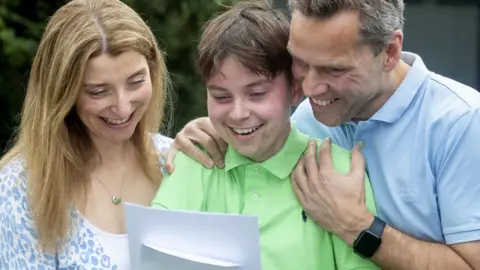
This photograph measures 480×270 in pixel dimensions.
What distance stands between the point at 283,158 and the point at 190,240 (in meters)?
0.40

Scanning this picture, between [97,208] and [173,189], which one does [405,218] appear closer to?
[173,189]

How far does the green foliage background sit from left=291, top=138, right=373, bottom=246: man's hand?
2.99 meters

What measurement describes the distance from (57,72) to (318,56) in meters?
0.79

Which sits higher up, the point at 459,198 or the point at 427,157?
the point at 427,157

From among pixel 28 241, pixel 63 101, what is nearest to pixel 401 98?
pixel 63 101

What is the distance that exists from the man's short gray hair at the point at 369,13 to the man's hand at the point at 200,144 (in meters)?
0.48

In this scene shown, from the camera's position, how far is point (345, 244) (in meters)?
2.71

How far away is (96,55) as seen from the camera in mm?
2811

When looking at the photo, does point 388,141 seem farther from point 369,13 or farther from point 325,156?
point 369,13

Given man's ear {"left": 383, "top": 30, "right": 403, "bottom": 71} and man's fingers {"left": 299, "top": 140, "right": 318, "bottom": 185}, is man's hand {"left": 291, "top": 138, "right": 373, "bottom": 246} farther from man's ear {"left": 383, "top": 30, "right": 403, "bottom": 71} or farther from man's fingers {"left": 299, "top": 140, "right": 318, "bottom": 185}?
man's ear {"left": 383, "top": 30, "right": 403, "bottom": 71}

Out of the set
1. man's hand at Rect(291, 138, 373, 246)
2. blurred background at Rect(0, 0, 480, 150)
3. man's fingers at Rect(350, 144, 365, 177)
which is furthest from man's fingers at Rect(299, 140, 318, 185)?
blurred background at Rect(0, 0, 480, 150)

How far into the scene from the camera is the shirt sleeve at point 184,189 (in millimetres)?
2730

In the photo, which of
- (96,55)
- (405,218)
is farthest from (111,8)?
(405,218)

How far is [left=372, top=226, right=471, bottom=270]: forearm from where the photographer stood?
266 cm
